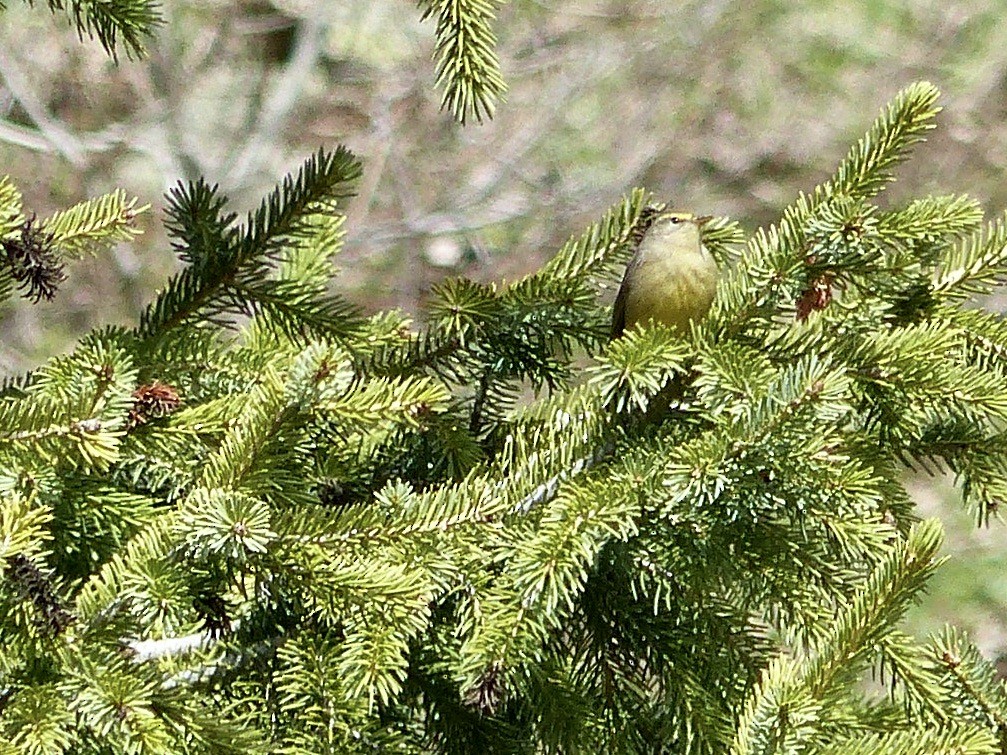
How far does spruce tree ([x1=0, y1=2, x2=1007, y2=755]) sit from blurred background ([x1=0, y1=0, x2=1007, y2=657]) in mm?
4115

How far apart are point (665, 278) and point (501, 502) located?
0.55m

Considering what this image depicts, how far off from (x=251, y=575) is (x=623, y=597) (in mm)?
417

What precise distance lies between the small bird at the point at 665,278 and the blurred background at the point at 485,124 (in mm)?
3893

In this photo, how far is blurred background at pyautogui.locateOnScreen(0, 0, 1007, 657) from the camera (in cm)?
594

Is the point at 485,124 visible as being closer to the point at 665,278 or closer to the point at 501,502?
the point at 665,278

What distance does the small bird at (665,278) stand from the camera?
1770mm

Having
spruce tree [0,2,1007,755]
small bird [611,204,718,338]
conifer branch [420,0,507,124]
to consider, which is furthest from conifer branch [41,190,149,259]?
small bird [611,204,718,338]

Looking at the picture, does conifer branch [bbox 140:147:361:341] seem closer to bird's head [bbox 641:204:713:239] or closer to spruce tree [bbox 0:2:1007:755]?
spruce tree [bbox 0:2:1007:755]

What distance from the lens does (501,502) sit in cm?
134

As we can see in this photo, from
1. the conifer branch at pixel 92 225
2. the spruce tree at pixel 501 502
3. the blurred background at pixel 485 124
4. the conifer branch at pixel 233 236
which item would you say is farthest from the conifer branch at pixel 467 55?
the blurred background at pixel 485 124

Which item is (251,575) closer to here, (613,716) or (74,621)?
(74,621)

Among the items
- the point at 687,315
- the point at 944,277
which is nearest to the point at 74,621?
the point at 687,315

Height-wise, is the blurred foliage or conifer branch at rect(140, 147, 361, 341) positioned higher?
the blurred foliage

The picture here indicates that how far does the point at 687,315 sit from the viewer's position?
1847 mm
